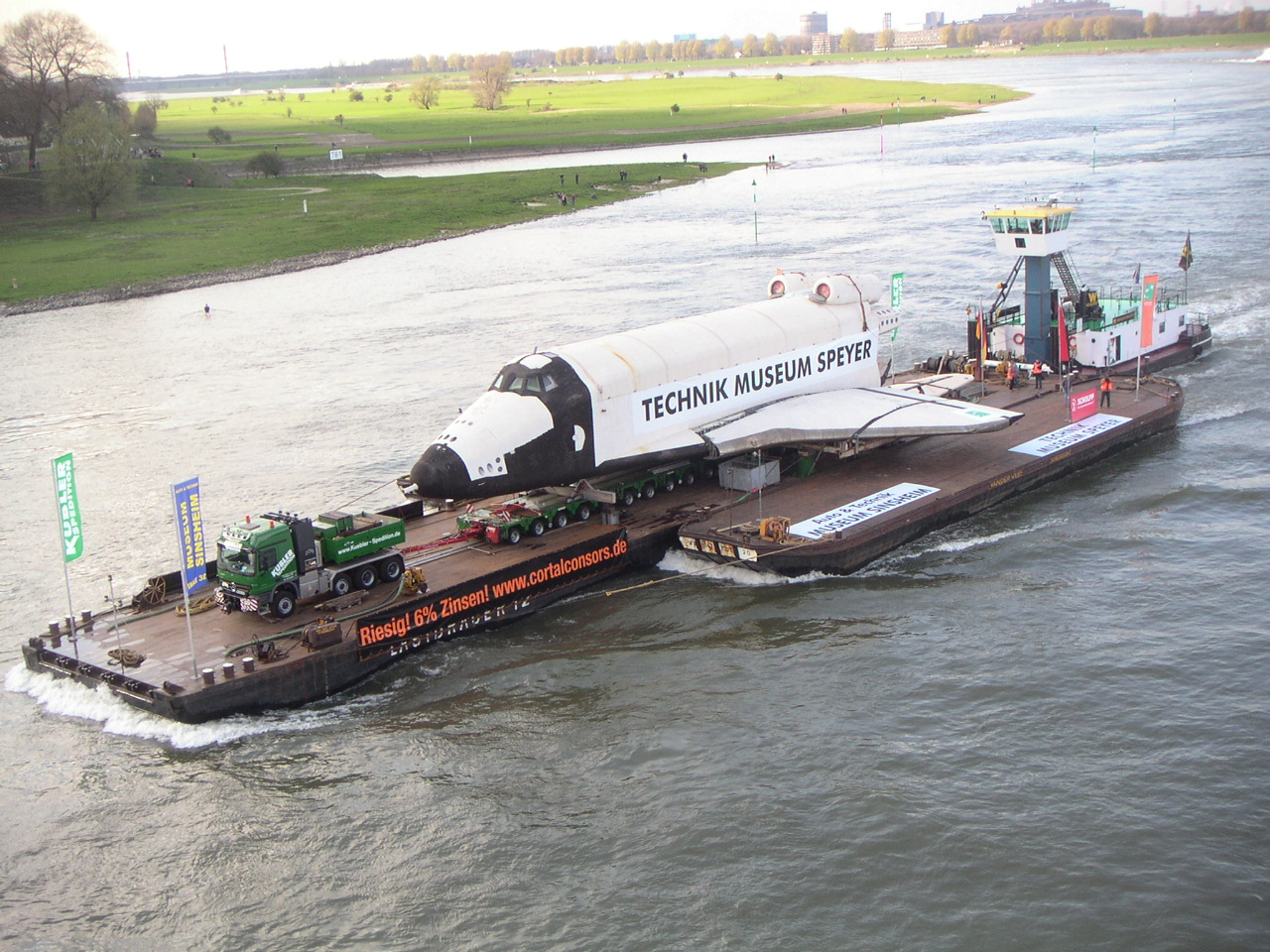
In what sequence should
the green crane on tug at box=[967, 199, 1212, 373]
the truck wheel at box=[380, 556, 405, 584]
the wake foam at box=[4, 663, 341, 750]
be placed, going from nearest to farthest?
the wake foam at box=[4, 663, 341, 750], the truck wheel at box=[380, 556, 405, 584], the green crane on tug at box=[967, 199, 1212, 373]

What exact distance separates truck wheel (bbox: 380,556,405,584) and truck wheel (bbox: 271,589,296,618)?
8.73ft

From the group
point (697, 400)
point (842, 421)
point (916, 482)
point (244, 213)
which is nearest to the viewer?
point (697, 400)

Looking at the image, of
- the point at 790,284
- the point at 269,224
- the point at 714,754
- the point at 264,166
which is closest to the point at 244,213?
the point at 269,224

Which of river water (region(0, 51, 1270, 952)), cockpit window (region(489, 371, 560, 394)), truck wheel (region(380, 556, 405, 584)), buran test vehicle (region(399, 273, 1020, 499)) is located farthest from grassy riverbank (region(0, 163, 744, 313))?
truck wheel (region(380, 556, 405, 584))

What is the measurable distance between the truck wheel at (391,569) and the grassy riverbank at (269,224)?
211 ft

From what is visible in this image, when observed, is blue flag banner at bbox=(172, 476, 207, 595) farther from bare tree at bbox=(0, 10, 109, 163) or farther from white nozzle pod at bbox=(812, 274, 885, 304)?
bare tree at bbox=(0, 10, 109, 163)

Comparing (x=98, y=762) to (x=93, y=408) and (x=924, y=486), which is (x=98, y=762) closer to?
(x=924, y=486)

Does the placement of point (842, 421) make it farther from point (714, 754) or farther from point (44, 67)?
point (44, 67)

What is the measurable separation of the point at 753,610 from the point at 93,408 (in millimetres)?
40350

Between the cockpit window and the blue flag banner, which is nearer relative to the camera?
the blue flag banner

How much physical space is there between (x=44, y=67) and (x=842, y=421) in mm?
122027

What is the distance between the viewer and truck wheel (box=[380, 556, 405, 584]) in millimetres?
33344

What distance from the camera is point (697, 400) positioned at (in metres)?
39.6

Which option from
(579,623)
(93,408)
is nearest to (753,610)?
(579,623)
